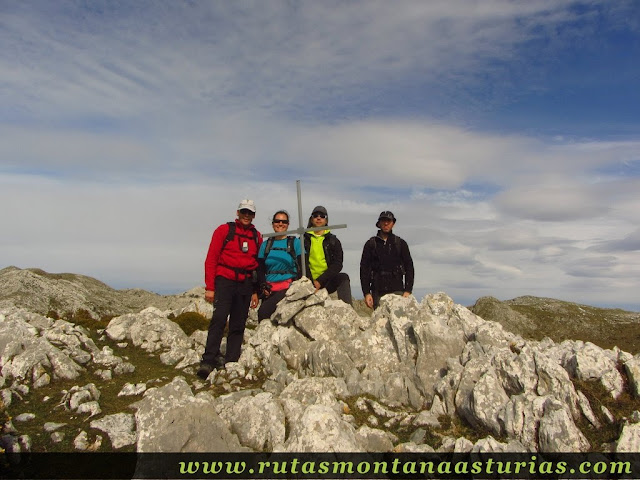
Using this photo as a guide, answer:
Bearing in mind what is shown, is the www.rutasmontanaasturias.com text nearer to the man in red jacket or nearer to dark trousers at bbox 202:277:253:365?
the man in red jacket

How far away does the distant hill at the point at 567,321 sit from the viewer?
33.9 metres

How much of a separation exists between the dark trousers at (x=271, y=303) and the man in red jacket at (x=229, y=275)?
1682 millimetres

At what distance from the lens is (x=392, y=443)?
10070mm

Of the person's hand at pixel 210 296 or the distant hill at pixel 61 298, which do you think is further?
the distant hill at pixel 61 298

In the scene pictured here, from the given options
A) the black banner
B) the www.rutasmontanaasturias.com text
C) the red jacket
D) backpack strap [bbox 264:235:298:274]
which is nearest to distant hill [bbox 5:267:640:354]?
backpack strap [bbox 264:235:298:274]

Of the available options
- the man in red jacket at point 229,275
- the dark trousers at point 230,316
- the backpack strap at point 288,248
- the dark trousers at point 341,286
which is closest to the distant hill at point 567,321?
the dark trousers at point 341,286

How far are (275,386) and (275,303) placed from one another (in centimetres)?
411

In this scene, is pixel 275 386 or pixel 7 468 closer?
pixel 7 468

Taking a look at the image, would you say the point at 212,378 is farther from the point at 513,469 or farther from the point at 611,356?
the point at 611,356

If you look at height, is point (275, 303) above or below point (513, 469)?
above

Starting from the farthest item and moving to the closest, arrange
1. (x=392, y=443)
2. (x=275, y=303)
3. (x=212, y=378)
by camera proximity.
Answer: (x=275, y=303), (x=212, y=378), (x=392, y=443)

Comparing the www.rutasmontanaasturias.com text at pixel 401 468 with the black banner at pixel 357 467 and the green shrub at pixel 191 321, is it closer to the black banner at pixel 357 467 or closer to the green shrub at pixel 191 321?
the black banner at pixel 357 467

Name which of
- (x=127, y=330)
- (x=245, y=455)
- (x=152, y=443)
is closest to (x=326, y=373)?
(x=245, y=455)

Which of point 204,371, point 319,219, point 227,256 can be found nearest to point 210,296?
point 227,256
